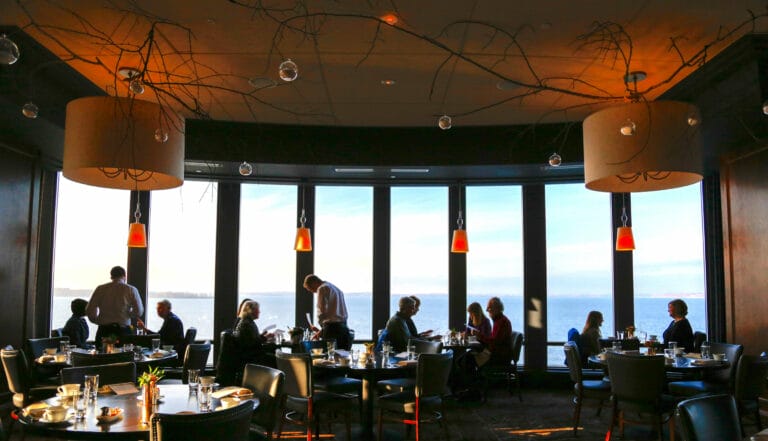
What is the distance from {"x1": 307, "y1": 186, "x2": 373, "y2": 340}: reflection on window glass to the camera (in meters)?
9.80

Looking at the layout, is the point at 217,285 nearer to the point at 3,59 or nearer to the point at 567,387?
the point at 567,387

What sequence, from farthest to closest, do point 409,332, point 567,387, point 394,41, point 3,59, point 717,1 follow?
point 567,387 → point 409,332 → point 394,41 → point 717,1 → point 3,59

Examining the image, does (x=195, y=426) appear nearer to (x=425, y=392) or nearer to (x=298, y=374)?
(x=298, y=374)

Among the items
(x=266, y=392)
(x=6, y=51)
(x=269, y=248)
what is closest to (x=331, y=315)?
(x=269, y=248)

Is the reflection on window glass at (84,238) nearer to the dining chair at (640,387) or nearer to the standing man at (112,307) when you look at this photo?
the standing man at (112,307)

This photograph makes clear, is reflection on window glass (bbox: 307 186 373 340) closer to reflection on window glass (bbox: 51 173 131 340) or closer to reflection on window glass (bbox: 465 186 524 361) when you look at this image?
reflection on window glass (bbox: 465 186 524 361)

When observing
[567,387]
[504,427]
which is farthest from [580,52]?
[567,387]

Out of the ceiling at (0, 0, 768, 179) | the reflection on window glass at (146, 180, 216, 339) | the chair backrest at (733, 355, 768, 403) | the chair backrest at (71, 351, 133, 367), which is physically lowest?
the chair backrest at (733, 355, 768, 403)

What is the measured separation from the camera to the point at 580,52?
543 centimetres

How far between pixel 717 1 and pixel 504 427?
4.52 metres

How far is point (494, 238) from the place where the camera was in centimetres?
1052

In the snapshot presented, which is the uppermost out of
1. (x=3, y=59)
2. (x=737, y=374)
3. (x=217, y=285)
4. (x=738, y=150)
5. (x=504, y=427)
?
(x=738, y=150)

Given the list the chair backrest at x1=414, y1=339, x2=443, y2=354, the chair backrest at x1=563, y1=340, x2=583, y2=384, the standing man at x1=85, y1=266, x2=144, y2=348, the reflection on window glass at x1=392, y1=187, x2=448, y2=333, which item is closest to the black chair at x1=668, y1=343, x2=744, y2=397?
the chair backrest at x1=563, y1=340, x2=583, y2=384

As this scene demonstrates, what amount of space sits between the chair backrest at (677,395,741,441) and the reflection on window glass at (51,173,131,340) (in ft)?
25.9
